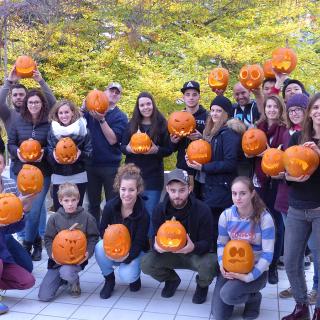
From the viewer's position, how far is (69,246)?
14.9 feet

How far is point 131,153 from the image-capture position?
5.52 m

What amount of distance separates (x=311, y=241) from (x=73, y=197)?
245 cm

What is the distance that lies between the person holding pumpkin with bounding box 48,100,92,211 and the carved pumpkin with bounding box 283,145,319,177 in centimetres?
260

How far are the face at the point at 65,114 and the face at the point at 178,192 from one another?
5.26 feet

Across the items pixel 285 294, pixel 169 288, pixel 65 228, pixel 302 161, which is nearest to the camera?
pixel 302 161

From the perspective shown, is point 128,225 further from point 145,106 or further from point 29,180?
point 145,106

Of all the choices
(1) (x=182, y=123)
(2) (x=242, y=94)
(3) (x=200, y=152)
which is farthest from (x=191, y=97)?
(3) (x=200, y=152)

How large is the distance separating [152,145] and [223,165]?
0.98 meters

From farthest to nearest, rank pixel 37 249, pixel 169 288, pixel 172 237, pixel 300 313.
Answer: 1. pixel 37 249
2. pixel 169 288
3. pixel 172 237
4. pixel 300 313

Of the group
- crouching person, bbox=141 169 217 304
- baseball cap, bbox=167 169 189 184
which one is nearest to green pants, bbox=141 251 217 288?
crouching person, bbox=141 169 217 304

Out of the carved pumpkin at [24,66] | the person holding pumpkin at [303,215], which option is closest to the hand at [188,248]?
the person holding pumpkin at [303,215]

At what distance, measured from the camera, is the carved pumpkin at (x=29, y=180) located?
5.07 metres

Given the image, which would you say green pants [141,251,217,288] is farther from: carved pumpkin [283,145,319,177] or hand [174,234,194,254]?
carved pumpkin [283,145,319,177]

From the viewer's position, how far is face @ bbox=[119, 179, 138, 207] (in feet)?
15.4
